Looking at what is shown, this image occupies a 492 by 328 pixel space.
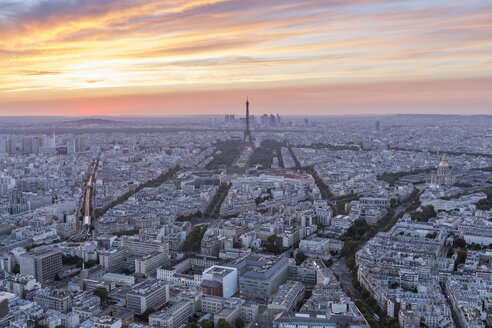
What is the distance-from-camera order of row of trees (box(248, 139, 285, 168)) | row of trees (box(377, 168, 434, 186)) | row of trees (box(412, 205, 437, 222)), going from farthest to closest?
row of trees (box(248, 139, 285, 168))
row of trees (box(377, 168, 434, 186))
row of trees (box(412, 205, 437, 222))

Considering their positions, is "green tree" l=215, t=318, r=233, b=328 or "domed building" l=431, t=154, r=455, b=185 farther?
"domed building" l=431, t=154, r=455, b=185

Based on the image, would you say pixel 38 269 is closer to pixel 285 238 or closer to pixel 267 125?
pixel 285 238

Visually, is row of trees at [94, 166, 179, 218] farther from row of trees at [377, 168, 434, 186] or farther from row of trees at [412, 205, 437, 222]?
row of trees at [377, 168, 434, 186]

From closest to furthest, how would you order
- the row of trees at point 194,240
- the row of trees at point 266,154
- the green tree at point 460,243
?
the row of trees at point 194,240, the green tree at point 460,243, the row of trees at point 266,154

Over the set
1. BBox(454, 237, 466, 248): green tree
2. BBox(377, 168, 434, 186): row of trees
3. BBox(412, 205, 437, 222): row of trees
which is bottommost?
BBox(454, 237, 466, 248): green tree

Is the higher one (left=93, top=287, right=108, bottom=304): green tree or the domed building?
the domed building

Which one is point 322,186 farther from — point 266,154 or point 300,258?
point 266,154

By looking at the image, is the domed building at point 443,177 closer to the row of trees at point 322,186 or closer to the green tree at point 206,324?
the row of trees at point 322,186

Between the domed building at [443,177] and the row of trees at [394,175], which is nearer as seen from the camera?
the domed building at [443,177]

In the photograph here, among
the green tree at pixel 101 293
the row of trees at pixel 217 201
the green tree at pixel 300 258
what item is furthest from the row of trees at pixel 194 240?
the green tree at pixel 101 293

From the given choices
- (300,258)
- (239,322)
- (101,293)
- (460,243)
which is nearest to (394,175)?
(460,243)

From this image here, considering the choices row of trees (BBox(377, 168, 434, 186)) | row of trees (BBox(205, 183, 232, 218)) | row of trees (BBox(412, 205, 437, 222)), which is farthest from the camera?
row of trees (BBox(377, 168, 434, 186))

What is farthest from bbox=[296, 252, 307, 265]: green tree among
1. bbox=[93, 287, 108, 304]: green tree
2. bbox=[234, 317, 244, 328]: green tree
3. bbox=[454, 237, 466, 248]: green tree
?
bbox=[93, 287, 108, 304]: green tree
